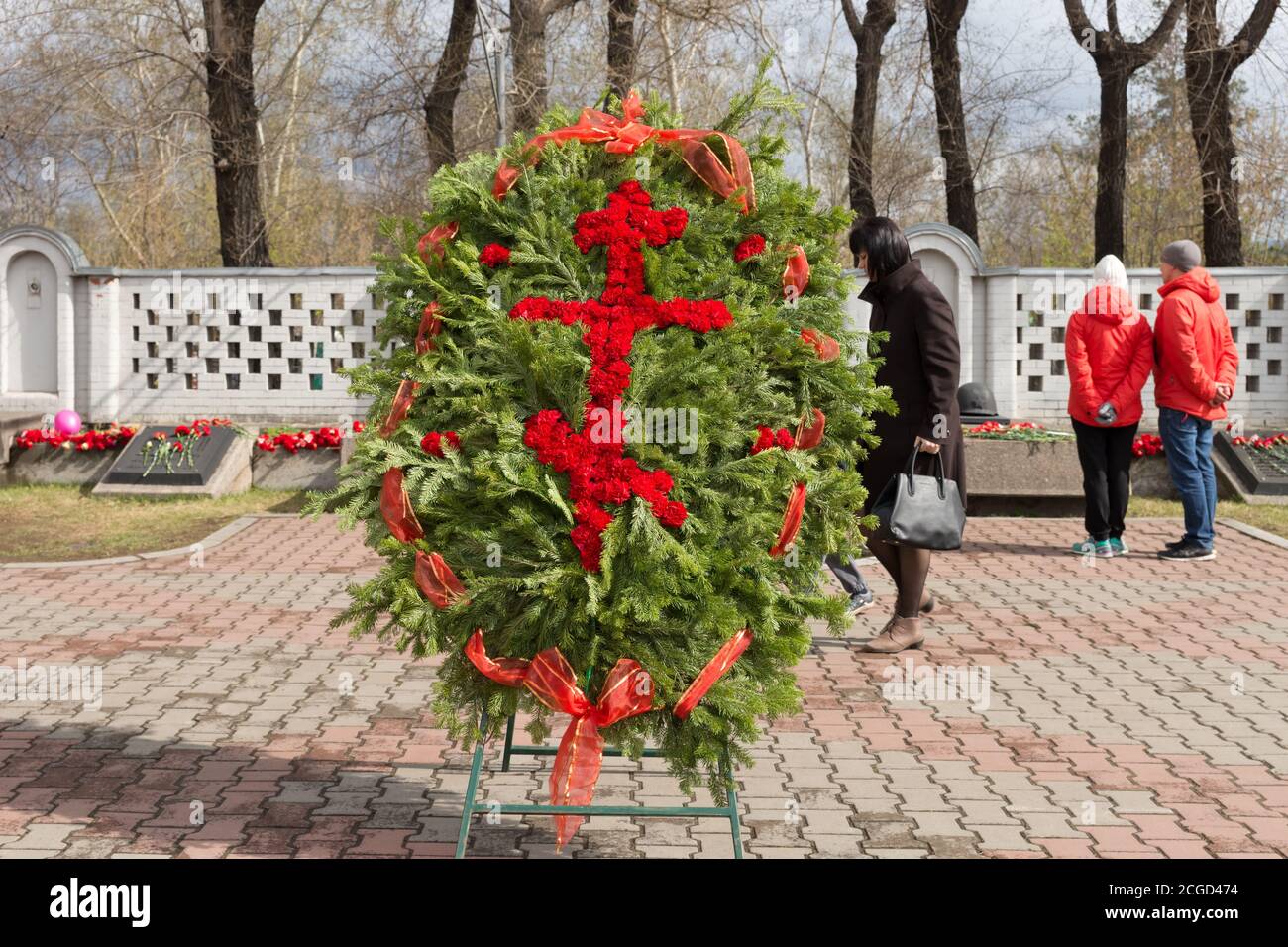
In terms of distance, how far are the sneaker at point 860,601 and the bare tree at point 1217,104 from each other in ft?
40.2

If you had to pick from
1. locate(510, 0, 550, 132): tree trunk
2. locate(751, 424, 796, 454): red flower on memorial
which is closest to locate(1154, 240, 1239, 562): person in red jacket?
locate(751, 424, 796, 454): red flower on memorial

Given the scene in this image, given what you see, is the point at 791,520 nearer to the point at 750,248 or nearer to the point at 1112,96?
the point at 750,248

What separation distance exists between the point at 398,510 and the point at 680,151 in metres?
A: 1.27

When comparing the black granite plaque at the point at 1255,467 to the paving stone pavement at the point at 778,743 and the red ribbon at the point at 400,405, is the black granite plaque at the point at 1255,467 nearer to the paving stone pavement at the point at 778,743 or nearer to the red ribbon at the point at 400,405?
the paving stone pavement at the point at 778,743

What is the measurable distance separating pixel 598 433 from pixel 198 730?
2863 millimetres

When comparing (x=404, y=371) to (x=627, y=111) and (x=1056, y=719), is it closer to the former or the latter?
(x=627, y=111)

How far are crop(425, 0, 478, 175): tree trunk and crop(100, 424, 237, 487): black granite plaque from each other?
28.7ft

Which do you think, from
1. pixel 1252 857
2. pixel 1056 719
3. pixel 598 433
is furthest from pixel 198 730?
pixel 1252 857

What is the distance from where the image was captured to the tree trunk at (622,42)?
19609mm

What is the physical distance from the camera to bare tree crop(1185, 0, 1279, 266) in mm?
18203

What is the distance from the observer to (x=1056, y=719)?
5.97 metres

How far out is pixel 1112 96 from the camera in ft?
64.6

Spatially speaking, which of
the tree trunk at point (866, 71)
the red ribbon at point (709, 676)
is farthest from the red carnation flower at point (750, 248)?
the tree trunk at point (866, 71)

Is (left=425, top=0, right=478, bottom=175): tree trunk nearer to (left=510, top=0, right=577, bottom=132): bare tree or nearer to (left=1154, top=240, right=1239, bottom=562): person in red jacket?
(left=510, top=0, right=577, bottom=132): bare tree
